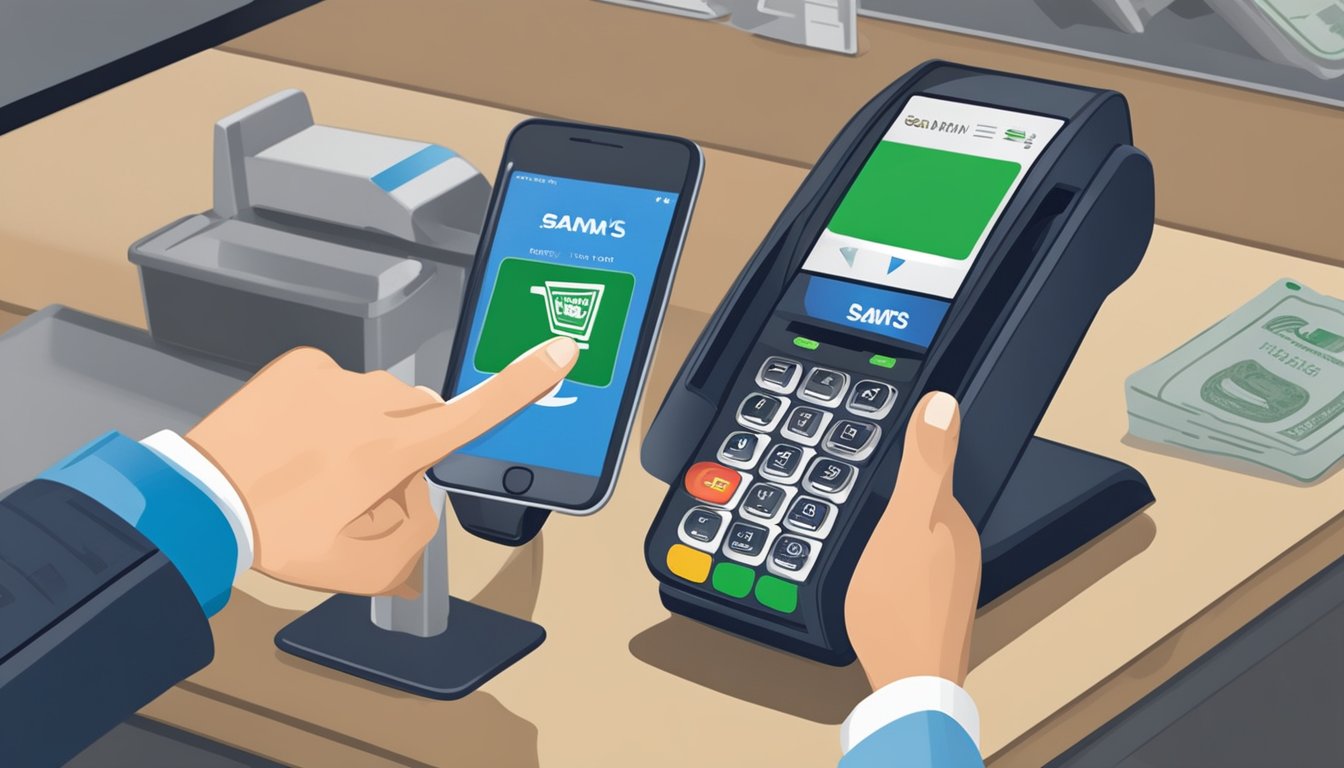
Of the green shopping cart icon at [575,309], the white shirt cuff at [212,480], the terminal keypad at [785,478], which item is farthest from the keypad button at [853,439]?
the white shirt cuff at [212,480]

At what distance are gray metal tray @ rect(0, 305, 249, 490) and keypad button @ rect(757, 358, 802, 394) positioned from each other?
28 centimetres

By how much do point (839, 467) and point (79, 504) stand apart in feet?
0.91

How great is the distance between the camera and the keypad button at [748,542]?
0.65 meters

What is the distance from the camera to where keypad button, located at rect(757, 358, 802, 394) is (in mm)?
690

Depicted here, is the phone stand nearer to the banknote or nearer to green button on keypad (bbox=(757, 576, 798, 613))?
green button on keypad (bbox=(757, 576, 798, 613))

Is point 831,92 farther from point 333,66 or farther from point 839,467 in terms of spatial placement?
point 839,467

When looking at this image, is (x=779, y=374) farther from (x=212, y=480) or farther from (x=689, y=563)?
(x=212, y=480)

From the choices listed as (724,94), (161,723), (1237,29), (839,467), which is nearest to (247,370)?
(161,723)

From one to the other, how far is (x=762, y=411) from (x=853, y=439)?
0.05 m

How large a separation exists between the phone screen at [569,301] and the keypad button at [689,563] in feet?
0.15

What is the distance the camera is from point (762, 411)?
684mm

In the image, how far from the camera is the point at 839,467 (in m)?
0.65

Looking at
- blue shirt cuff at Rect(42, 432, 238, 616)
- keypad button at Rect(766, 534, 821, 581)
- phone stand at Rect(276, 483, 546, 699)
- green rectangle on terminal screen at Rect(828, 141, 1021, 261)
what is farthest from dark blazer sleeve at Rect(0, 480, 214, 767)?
green rectangle on terminal screen at Rect(828, 141, 1021, 261)

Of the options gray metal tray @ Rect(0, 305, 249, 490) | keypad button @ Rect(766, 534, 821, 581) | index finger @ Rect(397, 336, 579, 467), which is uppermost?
index finger @ Rect(397, 336, 579, 467)
